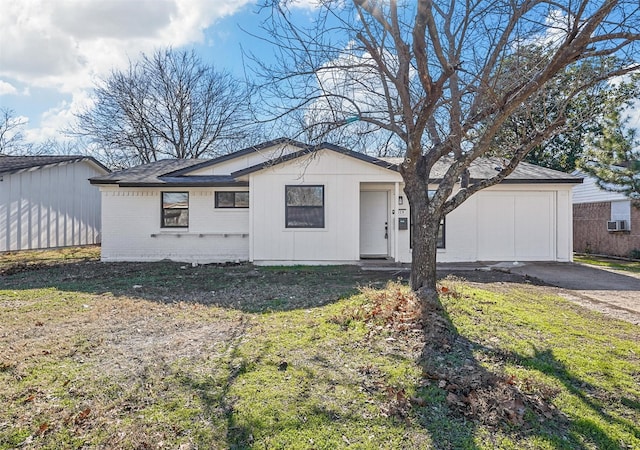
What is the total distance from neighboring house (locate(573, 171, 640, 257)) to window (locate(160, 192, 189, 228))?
15.3m

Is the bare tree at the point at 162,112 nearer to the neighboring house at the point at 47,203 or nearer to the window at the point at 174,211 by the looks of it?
the neighboring house at the point at 47,203

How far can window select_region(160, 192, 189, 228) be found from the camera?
1255cm

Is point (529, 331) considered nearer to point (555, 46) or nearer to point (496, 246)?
point (555, 46)

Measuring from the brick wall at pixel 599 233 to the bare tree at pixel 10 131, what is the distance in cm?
4190

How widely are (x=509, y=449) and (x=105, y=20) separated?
561 inches

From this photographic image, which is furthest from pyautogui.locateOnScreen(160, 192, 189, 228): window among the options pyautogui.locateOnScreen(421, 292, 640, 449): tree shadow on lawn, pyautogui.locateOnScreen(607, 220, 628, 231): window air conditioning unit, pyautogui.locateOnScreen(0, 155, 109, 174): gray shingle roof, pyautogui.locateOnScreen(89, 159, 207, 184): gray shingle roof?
pyautogui.locateOnScreen(607, 220, 628, 231): window air conditioning unit

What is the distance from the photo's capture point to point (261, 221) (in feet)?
36.9

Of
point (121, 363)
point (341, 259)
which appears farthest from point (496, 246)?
point (121, 363)

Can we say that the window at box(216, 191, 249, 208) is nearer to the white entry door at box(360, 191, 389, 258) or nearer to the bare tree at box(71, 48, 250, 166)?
the white entry door at box(360, 191, 389, 258)

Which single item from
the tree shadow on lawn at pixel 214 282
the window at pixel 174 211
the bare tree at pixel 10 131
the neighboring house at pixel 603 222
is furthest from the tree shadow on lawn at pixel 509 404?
the bare tree at pixel 10 131

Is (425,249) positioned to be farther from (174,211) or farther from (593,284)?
(174,211)

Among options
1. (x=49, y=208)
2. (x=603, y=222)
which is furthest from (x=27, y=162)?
(x=603, y=222)

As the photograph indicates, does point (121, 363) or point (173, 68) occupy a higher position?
point (173, 68)

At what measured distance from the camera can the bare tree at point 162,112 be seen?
23.4 meters
